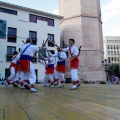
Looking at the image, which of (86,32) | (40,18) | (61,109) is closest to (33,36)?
(40,18)

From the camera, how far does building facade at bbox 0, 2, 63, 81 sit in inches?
1090

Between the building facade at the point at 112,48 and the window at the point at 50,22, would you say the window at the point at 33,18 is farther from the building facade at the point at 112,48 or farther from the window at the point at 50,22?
the building facade at the point at 112,48

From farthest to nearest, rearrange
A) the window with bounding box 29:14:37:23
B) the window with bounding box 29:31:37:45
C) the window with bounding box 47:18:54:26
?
1. the window with bounding box 47:18:54:26
2. the window with bounding box 29:14:37:23
3. the window with bounding box 29:31:37:45

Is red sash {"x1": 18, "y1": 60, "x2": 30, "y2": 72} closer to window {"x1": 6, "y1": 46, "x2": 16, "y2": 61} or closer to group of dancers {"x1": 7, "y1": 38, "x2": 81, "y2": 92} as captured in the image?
group of dancers {"x1": 7, "y1": 38, "x2": 81, "y2": 92}

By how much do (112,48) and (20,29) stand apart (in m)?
64.9

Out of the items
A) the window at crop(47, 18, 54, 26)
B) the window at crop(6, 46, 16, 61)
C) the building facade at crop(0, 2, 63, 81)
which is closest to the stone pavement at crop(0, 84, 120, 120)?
the building facade at crop(0, 2, 63, 81)

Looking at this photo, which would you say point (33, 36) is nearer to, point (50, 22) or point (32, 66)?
point (50, 22)

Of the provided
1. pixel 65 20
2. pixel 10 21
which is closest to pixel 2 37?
pixel 10 21

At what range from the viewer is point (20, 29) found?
2942cm

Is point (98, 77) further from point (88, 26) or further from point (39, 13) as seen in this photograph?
point (39, 13)

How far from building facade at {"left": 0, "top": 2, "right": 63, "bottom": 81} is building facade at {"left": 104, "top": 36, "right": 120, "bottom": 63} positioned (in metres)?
56.8

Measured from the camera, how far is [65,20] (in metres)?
36.3

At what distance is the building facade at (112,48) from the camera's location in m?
85.5

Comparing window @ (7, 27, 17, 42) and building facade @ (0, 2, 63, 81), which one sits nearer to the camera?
building facade @ (0, 2, 63, 81)
